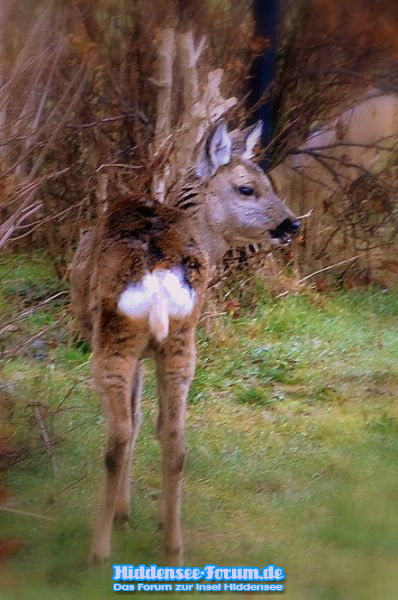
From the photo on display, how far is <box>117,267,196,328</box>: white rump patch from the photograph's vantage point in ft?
9.71

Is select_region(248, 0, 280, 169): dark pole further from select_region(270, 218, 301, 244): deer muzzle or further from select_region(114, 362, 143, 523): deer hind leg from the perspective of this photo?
select_region(114, 362, 143, 523): deer hind leg

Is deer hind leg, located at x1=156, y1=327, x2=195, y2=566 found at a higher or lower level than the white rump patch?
lower

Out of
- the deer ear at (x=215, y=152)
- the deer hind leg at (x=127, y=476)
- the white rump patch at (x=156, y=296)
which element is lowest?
the deer hind leg at (x=127, y=476)

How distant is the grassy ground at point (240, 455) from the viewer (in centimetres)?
301

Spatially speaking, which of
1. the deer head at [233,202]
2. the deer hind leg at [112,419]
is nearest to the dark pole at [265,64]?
the deer head at [233,202]

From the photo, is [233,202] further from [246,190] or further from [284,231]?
[284,231]

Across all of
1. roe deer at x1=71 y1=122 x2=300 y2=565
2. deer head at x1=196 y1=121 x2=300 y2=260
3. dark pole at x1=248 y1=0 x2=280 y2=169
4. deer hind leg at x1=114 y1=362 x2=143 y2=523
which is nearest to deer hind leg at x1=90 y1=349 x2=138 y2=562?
roe deer at x1=71 y1=122 x2=300 y2=565

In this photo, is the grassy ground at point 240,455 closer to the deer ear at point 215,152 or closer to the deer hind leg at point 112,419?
the deer hind leg at point 112,419

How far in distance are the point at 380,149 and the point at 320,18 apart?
239cm

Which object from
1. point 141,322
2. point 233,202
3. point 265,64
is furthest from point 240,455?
point 265,64

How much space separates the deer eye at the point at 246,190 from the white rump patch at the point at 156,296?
814 millimetres

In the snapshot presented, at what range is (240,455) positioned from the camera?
4172 mm

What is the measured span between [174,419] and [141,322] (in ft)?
1.31

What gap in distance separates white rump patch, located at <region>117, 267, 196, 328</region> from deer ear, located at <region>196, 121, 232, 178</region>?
2.62ft
